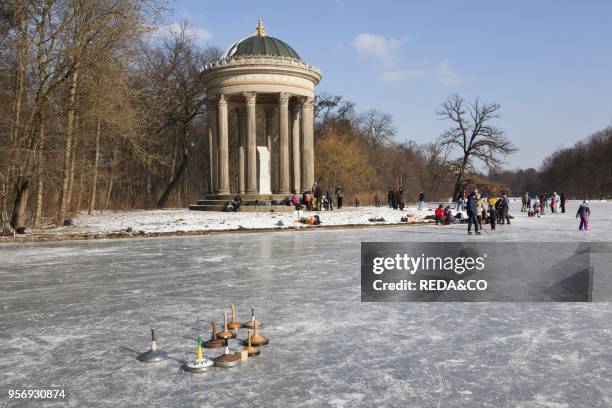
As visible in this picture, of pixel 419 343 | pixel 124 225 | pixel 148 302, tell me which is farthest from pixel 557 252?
pixel 124 225

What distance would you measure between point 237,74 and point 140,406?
33.3 m

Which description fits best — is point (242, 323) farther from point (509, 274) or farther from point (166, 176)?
point (166, 176)

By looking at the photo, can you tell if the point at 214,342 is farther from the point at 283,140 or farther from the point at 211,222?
the point at 283,140

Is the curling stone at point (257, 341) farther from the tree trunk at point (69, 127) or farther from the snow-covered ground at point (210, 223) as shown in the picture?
the tree trunk at point (69, 127)

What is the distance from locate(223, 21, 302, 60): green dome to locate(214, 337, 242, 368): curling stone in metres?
32.9

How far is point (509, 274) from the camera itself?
35.6 ft

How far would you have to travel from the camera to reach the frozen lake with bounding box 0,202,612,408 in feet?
14.7

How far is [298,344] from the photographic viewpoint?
19.5 ft

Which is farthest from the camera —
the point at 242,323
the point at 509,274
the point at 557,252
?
the point at 557,252

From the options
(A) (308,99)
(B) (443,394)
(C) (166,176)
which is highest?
(A) (308,99)

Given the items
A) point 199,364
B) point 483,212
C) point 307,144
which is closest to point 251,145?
point 307,144

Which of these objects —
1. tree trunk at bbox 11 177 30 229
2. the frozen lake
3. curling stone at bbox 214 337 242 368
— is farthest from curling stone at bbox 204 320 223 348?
tree trunk at bbox 11 177 30 229

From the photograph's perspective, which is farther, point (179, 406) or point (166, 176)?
point (166, 176)

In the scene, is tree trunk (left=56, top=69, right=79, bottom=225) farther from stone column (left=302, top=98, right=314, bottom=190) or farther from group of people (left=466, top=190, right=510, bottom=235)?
group of people (left=466, top=190, right=510, bottom=235)
